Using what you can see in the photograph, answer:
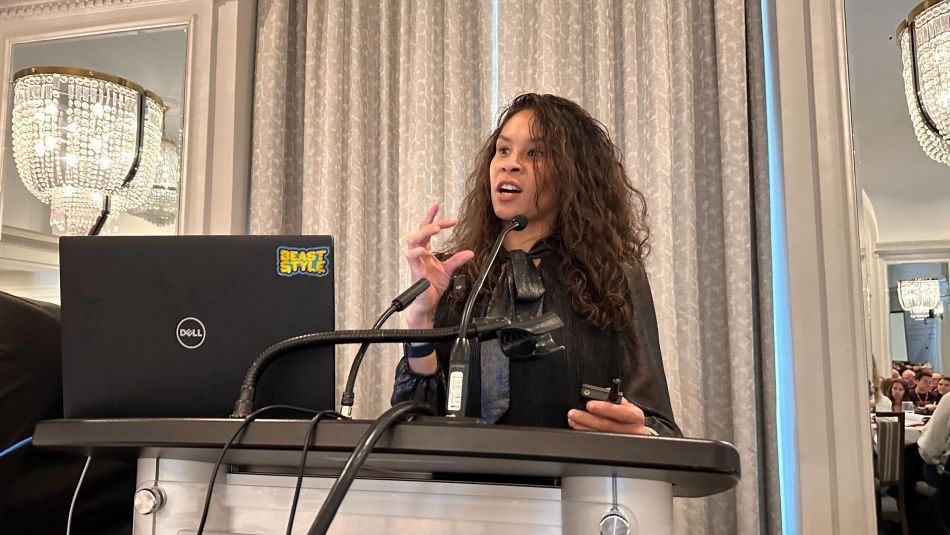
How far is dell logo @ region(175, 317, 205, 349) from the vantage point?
2.80 ft

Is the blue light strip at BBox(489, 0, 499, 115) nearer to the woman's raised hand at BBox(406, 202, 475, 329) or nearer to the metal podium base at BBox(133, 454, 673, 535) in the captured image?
the woman's raised hand at BBox(406, 202, 475, 329)

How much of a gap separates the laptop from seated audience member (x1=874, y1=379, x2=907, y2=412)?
1549mm

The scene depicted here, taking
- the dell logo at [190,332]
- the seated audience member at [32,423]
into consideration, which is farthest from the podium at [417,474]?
the seated audience member at [32,423]

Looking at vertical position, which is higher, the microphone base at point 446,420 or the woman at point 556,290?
the woman at point 556,290

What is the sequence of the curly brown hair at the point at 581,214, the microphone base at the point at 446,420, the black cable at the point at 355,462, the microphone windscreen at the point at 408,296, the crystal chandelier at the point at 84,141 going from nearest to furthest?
the black cable at the point at 355,462 → the microphone base at the point at 446,420 → the microphone windscreen at the point at 408,296 → the curly brown hair at the point at 581,214 → the crystal chandelier at the point at 84,141

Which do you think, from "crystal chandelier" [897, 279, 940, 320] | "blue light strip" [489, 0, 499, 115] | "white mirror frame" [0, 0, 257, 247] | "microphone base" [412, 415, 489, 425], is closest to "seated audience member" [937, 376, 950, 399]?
"crystal chandelier" [897, 279, 940, 320]

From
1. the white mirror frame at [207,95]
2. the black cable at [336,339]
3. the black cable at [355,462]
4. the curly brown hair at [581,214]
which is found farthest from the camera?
the white mirror frame at [207,95]

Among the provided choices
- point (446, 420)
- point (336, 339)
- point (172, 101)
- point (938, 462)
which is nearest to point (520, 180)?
point (336, 339)

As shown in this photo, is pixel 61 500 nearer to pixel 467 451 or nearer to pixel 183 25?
pixel 467 451

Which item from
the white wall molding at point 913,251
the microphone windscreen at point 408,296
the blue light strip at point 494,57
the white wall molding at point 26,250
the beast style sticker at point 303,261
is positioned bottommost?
the microphone windscreen at point 408,296

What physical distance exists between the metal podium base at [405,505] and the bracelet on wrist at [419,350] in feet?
1.38

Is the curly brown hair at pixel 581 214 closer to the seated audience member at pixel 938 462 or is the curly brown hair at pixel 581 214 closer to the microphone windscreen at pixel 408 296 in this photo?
the microphone windscreen at pixel 408 296

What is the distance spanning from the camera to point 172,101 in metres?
2.53

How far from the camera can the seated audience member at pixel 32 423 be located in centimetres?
131
